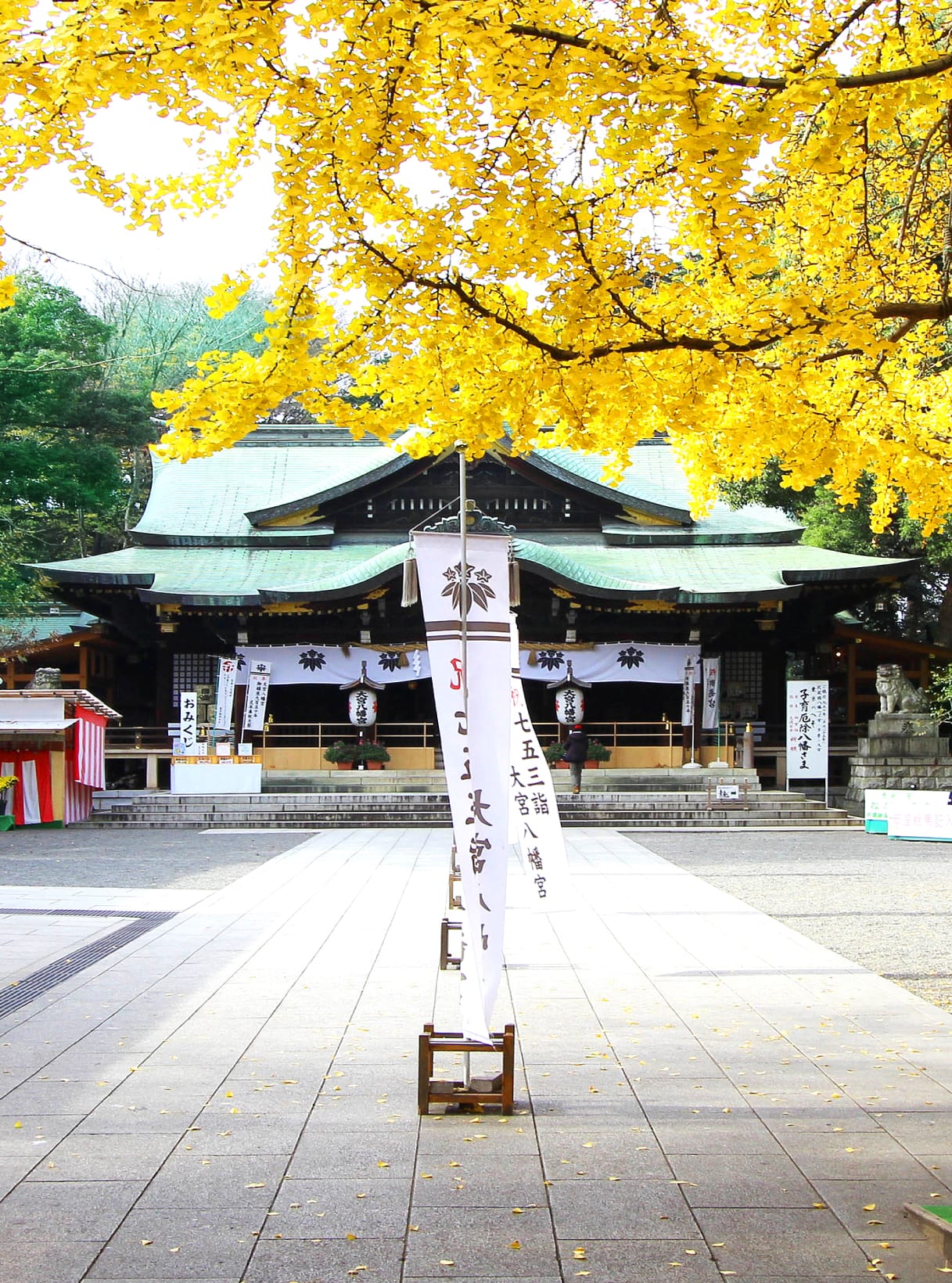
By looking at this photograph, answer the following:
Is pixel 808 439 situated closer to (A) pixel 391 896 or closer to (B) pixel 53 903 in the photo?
(A) pixel 391 896

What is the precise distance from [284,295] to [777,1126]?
4097 mm

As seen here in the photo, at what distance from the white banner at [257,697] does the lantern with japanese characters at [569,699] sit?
5.68 meters

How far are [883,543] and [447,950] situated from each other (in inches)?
942

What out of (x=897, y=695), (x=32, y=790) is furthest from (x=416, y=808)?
(x=897, y=695)

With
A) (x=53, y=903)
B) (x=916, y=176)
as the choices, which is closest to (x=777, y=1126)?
(x=916, y=176)

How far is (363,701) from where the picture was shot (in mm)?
23984

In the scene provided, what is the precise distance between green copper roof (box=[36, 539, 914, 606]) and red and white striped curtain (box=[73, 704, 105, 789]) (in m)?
3.32

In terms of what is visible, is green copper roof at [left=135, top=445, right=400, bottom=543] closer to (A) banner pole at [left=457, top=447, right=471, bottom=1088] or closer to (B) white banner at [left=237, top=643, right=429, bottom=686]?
(B) white banner at [left=237, top=643, right=429, bottom=686]

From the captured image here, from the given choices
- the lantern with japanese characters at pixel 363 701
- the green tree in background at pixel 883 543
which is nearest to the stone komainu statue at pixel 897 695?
the green tree in background at pixel 883 543

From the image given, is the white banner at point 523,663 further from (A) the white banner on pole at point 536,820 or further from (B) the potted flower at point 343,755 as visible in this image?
(A) the white banner on pole at point 536,820

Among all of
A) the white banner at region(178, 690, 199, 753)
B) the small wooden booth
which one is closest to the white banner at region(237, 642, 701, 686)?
the white banner at region(178, 690, 199, 753)

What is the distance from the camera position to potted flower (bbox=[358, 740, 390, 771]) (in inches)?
923

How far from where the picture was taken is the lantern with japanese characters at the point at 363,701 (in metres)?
23.9

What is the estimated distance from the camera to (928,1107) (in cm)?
486
